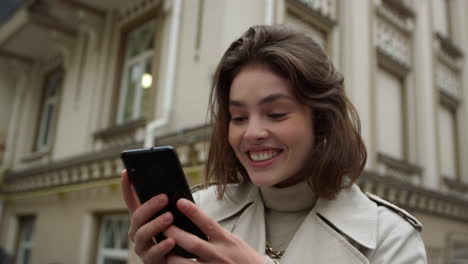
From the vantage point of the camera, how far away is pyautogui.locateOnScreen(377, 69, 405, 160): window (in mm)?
5965

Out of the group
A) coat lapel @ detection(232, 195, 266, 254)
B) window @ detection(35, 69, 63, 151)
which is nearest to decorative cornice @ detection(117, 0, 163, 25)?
window @ detection(35, 69, 63, 151)

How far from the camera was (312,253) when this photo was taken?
1.17 meters

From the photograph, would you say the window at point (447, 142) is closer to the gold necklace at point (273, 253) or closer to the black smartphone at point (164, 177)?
the gold necklace at point (273, 253)

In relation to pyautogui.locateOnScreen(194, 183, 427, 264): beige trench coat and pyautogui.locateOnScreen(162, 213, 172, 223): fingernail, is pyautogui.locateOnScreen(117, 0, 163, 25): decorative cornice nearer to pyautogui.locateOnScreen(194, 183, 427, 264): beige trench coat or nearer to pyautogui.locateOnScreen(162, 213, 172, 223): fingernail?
pyautogui.locateOnScreen(194, 183, 427, 264): beige trench coat

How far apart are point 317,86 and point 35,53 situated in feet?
26.7

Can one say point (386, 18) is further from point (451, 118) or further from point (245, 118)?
point (245, 118)

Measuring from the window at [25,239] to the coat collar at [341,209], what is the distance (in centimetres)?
701

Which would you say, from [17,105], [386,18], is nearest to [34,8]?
[17,105]

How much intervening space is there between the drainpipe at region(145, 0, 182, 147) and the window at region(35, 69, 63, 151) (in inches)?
161

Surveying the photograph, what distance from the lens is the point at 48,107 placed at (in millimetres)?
8133

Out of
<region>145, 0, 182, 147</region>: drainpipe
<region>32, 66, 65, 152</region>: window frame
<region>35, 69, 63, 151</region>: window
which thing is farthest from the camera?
<region>35, 69, 63, 151</region>: window

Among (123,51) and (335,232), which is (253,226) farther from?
(123,51)

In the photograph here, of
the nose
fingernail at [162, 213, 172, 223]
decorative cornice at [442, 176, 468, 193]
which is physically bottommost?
fingernail at [162, 213, 172, 223]

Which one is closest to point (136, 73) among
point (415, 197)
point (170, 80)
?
point (170, 80)
